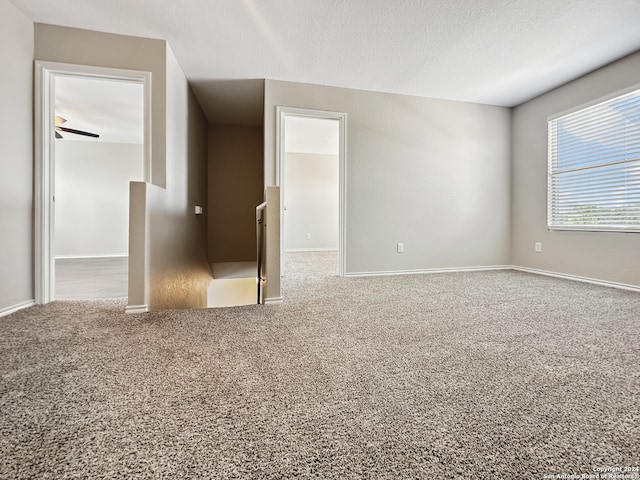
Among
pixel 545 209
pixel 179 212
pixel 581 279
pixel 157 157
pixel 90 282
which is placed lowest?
pixel 90 282

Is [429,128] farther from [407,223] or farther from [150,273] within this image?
[150,273]

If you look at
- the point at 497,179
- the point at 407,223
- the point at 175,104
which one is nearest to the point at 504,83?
the point at 497,179

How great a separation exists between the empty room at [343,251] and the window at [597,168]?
22mm

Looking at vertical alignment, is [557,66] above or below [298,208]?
above

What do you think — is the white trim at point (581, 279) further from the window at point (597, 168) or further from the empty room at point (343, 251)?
the window at point (597, 168)

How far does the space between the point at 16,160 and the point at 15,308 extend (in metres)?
1.12

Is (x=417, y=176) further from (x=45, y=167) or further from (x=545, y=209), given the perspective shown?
Answer: (x=45, y=167)

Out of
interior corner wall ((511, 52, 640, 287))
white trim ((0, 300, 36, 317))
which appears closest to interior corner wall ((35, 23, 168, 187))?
white trim ((0, 300, 36, 317))

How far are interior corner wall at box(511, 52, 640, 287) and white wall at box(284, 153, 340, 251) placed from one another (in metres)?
3.91

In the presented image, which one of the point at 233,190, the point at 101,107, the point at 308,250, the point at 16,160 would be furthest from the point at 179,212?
the point at 308,250

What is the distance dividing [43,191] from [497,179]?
16.5 ft

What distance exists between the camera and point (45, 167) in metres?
2.42

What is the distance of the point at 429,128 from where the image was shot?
3.80 metres

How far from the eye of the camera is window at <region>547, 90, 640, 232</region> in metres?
2.84
